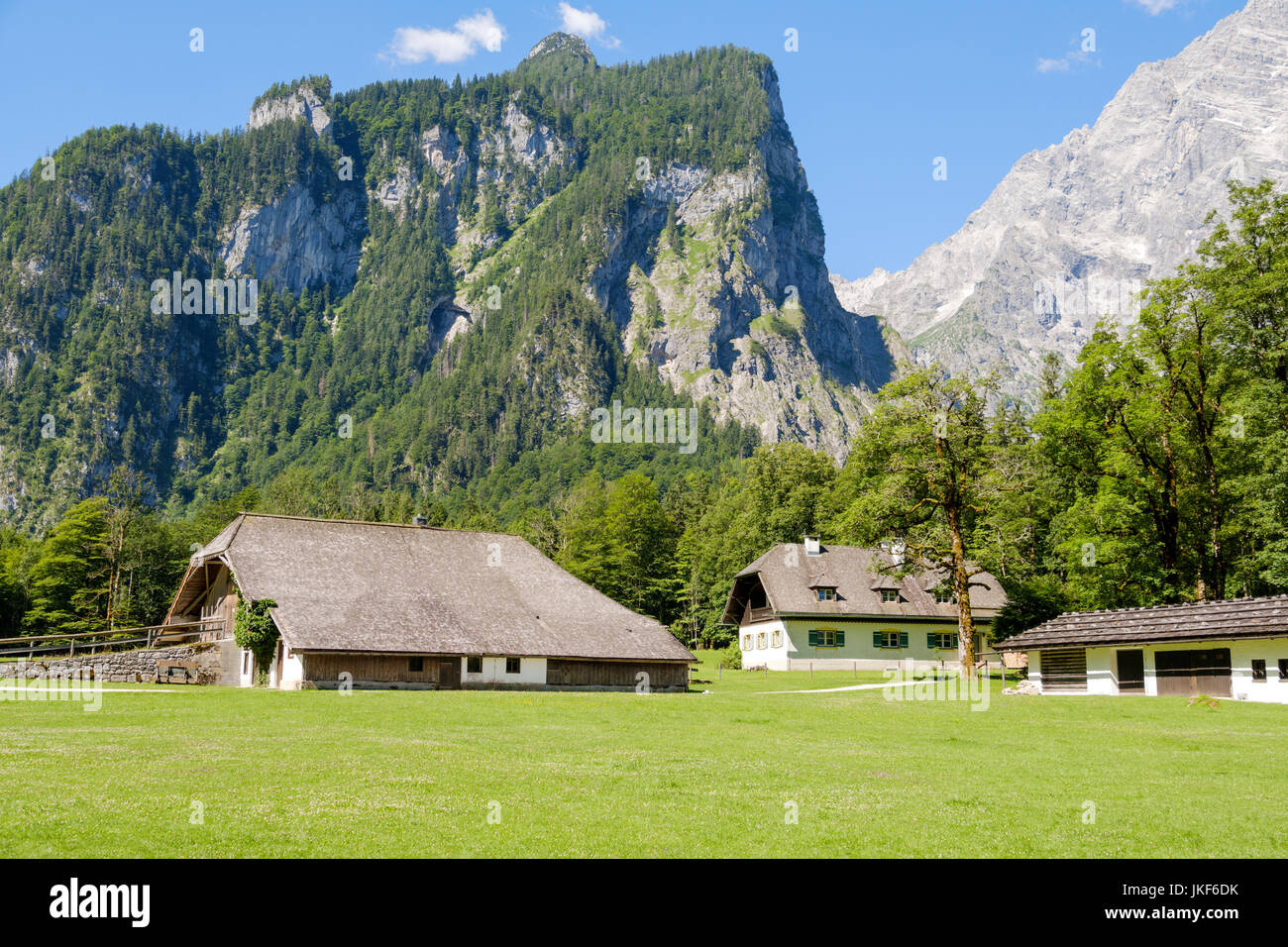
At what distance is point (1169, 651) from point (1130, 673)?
2.14m

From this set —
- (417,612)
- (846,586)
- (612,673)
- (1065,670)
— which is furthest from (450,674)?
(846,586)

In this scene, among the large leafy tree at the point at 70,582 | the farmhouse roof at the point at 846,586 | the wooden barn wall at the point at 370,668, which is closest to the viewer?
the wooden barn wall at the point at 370,668

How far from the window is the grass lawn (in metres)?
43.1

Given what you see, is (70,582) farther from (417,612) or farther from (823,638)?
(823,638)

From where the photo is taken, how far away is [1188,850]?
477 inches

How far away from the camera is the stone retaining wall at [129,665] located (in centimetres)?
4797

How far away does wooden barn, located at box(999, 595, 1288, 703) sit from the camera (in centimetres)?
3859

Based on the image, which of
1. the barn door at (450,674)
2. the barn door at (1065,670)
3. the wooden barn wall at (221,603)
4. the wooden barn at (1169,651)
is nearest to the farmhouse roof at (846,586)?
the barn door at (1065,670)

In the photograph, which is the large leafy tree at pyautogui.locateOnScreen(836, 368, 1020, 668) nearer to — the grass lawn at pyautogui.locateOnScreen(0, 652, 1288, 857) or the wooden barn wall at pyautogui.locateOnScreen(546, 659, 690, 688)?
the wooden barn wall at pyautogui.locateOnScreen(546, 659, 690, 688)

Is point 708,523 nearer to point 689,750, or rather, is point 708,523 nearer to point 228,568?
point 228,568

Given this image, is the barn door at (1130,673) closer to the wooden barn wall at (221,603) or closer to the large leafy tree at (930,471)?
the large leafy tree at (930,471)

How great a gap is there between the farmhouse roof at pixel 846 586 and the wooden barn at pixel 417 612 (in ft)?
75.2

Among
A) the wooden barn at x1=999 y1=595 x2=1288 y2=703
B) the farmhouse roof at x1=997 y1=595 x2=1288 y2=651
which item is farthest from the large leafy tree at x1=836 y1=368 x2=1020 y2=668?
the wooden barn at x1=999 y1=595 x2=1288 y2=703
